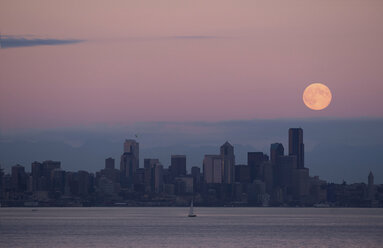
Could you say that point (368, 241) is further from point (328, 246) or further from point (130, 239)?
point (130, 239)

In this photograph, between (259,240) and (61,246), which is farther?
(259,240)

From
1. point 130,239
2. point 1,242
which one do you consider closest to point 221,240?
point 130,239

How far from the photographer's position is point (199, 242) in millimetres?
171125

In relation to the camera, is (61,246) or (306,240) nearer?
(61,246)

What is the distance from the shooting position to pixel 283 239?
608 ft

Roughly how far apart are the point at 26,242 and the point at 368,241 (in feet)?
244

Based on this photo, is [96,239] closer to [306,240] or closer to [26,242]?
[26,242]

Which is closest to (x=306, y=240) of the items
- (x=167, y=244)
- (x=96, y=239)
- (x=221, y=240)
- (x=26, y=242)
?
(x=221, y=240)

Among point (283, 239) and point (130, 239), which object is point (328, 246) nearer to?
point (283, 239)

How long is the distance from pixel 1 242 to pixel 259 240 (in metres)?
56.2

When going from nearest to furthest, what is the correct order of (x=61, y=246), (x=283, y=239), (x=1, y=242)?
(x=61, y=246)
(x=1, y=242)
(x=283, y=239)

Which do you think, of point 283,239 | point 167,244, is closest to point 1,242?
point 167,244

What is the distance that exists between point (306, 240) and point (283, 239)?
7.47m

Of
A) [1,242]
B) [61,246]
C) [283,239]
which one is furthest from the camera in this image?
[283,239]
